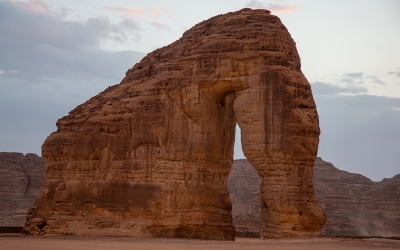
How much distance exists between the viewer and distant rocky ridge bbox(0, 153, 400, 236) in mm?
71625

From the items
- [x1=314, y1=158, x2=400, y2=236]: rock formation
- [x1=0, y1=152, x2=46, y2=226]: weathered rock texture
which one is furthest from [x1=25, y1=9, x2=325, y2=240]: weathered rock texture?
[x1=0, y1=152, x2=46, y2=226]: weathered rock texture

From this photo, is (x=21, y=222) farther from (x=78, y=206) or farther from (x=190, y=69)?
(x=190, y=69)

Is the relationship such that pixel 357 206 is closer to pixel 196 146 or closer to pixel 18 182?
pixel 18 182

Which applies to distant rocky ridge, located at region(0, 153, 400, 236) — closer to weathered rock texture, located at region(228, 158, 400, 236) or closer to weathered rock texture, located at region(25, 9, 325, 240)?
weathered rock texture, located at region(228, 158, 400, 236)

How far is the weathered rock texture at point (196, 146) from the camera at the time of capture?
3291 cm

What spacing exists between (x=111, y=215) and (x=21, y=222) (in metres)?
34.9

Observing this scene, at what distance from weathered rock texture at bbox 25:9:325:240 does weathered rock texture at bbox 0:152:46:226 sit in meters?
38.0

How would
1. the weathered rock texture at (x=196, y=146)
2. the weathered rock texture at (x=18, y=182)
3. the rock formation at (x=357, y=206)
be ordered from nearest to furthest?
the weathered rock texture at (x=196, y=146), the rock formation at (x=357, y=206), the weathered rock texture at (x=18, y=182)

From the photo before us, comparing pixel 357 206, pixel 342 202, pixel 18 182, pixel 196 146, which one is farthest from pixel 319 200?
A: pixel 196 146

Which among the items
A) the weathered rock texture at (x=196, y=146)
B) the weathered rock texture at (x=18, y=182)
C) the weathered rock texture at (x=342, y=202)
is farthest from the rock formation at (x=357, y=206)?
the weathered rock texture at (x=196, y=146)

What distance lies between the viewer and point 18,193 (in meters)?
76.8

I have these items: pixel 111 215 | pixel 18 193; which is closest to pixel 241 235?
pixel 111 215

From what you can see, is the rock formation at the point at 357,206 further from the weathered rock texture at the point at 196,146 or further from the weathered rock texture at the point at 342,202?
the weathered rock texture at the point at 196,146

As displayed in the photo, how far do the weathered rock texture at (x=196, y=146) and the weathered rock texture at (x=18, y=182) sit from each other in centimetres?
3804
